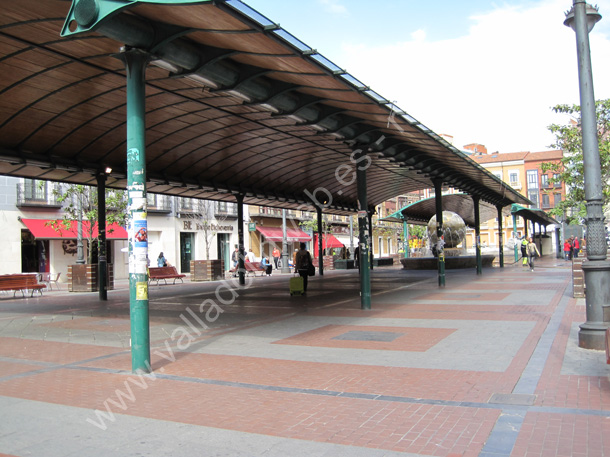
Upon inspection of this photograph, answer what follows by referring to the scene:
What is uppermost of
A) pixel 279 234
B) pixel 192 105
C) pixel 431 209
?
pixel 192 105

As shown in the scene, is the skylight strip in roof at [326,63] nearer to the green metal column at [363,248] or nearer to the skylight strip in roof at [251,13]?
the skylight strip in roof at [251,13]

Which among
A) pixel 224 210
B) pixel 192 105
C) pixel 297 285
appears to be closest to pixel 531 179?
pixel 224 210

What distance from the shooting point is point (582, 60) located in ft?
27.0

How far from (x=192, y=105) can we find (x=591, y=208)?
8.41 metres

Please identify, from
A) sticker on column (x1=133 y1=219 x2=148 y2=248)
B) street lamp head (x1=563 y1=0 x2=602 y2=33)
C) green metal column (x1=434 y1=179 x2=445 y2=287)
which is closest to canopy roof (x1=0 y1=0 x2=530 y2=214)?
green metal column (x1=434 y1=179 x2=445 y2=287)

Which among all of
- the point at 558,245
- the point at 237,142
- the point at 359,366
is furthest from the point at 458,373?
the point at 558,245

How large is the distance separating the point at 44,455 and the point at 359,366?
4.09 metres

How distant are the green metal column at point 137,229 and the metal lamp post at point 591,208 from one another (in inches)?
256

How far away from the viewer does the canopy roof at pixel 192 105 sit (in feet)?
23.9

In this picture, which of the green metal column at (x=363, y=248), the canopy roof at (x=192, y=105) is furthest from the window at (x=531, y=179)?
the green metal column at (x=363, y=248)

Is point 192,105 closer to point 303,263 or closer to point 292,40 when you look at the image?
point 292,40

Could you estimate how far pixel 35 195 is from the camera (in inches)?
1276

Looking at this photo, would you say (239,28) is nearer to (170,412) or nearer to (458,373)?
(170,412)

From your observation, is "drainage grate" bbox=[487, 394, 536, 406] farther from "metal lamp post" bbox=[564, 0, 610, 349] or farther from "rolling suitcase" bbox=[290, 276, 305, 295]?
"rolling suitcase" bbox=[290, 276, 305, 295]
